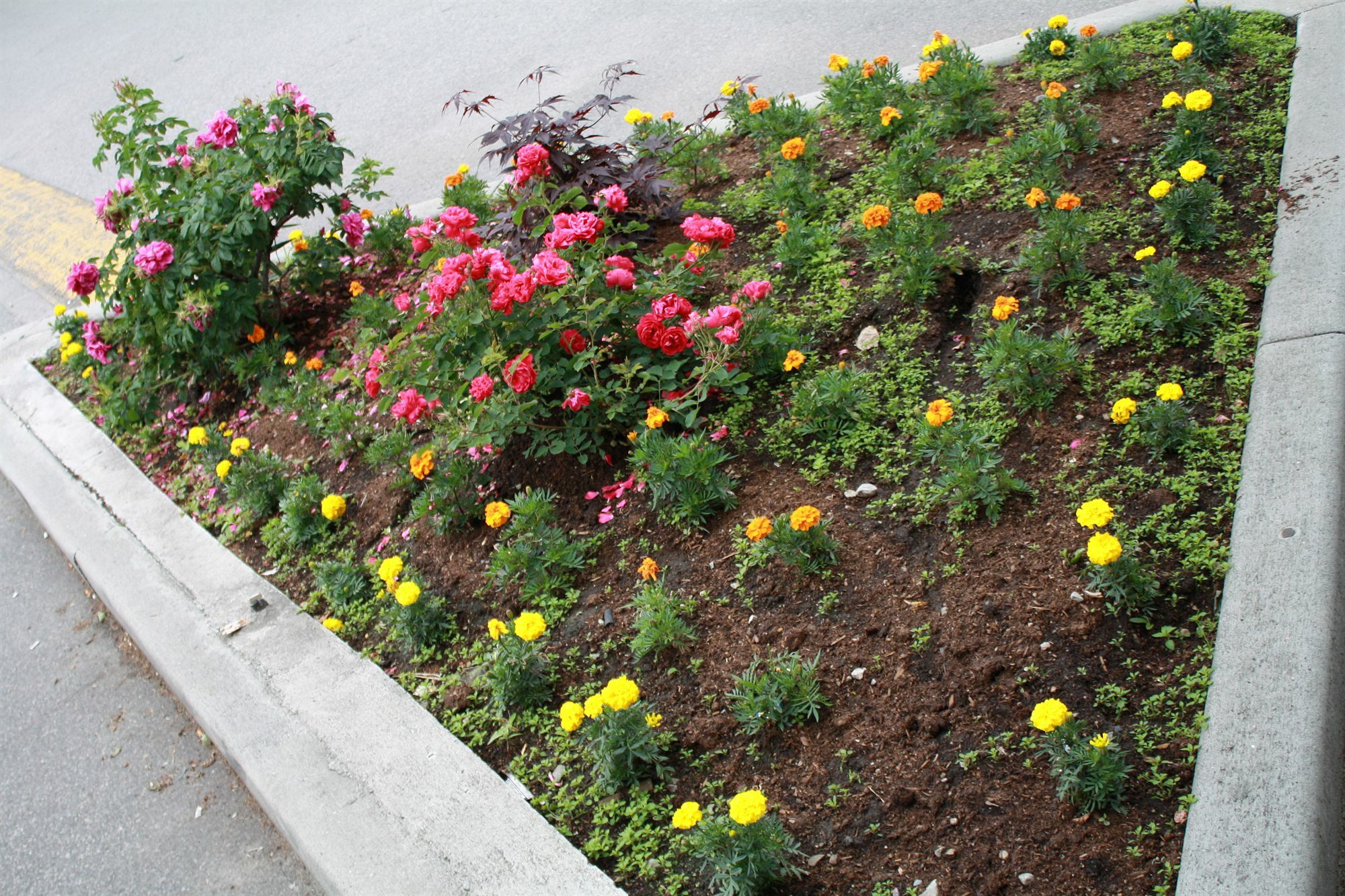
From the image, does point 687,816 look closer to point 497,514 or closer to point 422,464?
point 497,514

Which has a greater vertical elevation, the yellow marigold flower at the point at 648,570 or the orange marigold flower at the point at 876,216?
the orange marigold flower at the point at 876,216

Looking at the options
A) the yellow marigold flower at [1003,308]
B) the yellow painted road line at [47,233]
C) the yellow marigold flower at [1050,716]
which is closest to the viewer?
the yellow marigold flower at [1050,716]

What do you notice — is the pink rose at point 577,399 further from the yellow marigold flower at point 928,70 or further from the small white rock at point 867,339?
the yellow marigold flower at point 928,70

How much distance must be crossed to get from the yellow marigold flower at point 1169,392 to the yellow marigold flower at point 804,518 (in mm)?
933

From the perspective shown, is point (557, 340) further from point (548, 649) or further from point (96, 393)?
point (96, 393)

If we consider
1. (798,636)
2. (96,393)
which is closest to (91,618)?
(96,393)

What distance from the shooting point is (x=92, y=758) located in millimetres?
3422

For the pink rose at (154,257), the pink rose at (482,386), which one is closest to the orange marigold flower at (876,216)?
the pink rose at (482,386)

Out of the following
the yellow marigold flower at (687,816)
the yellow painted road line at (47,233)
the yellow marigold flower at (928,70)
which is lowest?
the yellow painted road line at (47,233)

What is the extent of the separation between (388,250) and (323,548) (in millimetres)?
1989

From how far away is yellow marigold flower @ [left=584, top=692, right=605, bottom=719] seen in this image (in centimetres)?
241

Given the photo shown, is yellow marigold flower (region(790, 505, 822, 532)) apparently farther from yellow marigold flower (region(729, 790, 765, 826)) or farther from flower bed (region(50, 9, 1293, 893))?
yellow marigold flower (region(729, 790, 765, 826))

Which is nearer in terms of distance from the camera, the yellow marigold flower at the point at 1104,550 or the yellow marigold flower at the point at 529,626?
the yellow marigold flower at the point at 1104,550

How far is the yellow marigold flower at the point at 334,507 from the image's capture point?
143 inches
